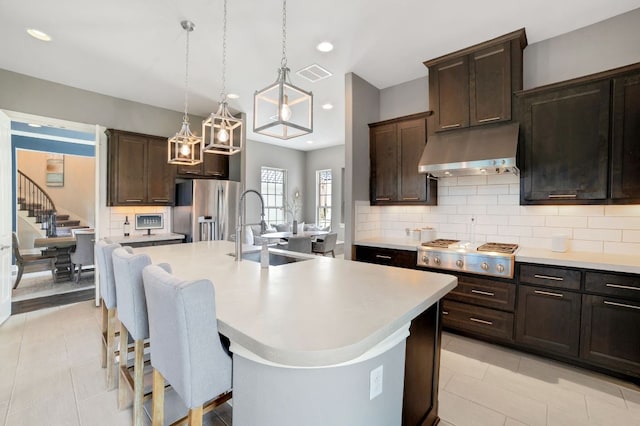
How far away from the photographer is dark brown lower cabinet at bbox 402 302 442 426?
150 cm

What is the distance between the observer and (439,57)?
3340 mm

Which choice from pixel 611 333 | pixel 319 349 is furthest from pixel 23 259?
pixel 611 333

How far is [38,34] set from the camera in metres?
2.89

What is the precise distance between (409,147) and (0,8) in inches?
162

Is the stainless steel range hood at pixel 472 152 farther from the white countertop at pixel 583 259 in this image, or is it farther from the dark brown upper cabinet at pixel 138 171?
the dark brown upper cabinet at pixel 138 171

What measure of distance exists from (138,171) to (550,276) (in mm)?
5185

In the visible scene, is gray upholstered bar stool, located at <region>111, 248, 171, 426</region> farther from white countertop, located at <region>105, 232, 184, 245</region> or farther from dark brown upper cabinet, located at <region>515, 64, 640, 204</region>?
dark brown upper cabinet, located at <region>515, 64, 640, 204</region>

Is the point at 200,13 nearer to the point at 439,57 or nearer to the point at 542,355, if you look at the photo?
the point at 439,57

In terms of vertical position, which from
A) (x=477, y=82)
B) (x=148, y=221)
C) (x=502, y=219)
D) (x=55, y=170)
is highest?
(x=477, y=82)

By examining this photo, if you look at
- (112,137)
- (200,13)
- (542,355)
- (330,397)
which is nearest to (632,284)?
(542,355)

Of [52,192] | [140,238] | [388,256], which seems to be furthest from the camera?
[52,192]

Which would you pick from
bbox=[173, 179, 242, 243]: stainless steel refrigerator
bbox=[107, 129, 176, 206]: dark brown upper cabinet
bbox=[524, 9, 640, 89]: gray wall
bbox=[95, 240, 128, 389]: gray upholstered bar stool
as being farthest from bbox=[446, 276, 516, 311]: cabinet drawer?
bbox=[107, 129, 176, 206]: dark brown upper cabinet

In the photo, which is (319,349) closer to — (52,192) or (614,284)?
(614,284)

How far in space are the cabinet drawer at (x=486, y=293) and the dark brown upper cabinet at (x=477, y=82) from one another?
1641 mm
